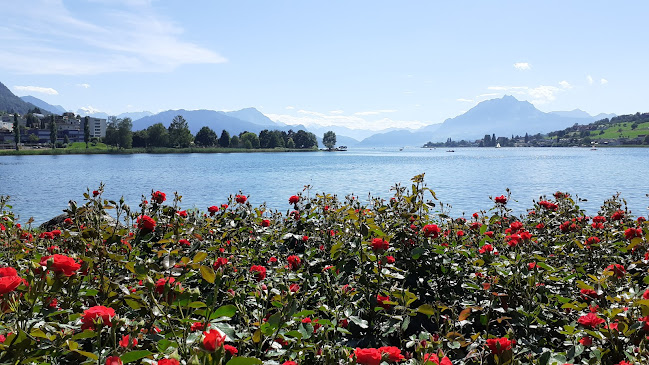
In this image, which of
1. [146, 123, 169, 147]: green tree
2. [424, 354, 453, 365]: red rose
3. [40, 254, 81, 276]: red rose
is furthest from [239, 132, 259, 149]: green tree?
[424, 354, 453, 365]: red rose

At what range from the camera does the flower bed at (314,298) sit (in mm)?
1868

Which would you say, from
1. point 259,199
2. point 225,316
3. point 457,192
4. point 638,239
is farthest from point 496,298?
point 457,192

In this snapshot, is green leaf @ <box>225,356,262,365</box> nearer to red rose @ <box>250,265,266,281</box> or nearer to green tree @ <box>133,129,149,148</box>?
red rose @ <box>250,265,266,281</box>

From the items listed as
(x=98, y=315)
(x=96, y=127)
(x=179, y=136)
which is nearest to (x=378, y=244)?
(x=98, y=315)

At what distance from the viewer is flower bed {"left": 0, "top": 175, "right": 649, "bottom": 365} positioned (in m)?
1.87

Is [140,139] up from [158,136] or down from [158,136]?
down

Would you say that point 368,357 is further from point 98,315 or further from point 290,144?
point 290,144

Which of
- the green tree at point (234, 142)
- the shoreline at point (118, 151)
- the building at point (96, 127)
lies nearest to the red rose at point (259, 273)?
the shoreline at point (118, 151)

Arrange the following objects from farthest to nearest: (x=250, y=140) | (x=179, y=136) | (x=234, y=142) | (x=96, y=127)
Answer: (x=96, y=127)
(x=250, y=140)
(x=234, y=142)
(x=179, y=136)

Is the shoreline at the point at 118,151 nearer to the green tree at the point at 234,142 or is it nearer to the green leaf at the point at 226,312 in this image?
the green tree at the point at 234,142

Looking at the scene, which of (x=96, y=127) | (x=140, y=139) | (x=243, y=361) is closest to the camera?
(x=243, y=361)

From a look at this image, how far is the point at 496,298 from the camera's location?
10.3ft

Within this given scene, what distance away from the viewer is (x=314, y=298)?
3664mm

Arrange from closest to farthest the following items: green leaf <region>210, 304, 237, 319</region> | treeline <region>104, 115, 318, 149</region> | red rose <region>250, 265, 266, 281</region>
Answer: green leaf <region>210, 304, 237, 319</region>
red rose <region>250, 265, 266, 281</region>
treeline <region>104, 115, 318, 149</region>
